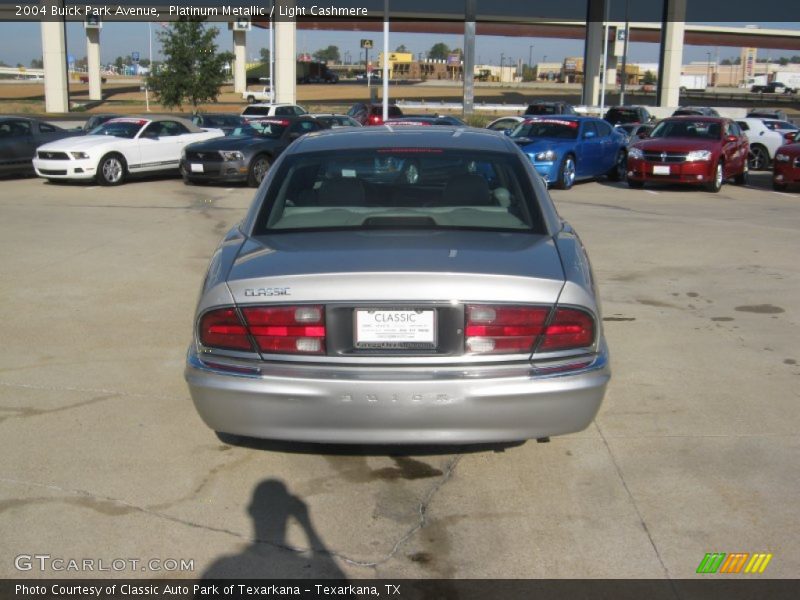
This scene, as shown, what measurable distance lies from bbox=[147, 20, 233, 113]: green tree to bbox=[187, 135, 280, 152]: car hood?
2483 cm

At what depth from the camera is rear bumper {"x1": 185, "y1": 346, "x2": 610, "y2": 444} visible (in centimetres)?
374

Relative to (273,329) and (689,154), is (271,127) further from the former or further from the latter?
(273,329)

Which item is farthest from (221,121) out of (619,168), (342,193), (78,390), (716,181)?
(342,193)

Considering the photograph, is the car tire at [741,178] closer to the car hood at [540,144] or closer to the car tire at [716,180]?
the car tire at [716,180]

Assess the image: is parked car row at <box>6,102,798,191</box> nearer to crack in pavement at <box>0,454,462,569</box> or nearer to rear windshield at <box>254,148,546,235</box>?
rear windshield at <box>254,148,546,235</box>

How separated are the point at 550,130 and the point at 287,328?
55.1ft

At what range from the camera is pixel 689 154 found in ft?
61.3

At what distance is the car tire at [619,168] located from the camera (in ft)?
71.5

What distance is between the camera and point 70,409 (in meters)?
5.34

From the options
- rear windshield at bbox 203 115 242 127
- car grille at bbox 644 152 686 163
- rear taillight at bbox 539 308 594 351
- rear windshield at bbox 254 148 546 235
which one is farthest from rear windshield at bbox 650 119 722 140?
rear taillight at bbox 539 308 594 351

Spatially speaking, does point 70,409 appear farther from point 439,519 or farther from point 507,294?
point 507,294

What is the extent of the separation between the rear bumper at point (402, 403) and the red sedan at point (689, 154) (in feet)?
52.2

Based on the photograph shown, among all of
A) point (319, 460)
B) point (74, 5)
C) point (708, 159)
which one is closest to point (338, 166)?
point (319, 460)

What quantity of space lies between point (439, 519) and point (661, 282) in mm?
5902
